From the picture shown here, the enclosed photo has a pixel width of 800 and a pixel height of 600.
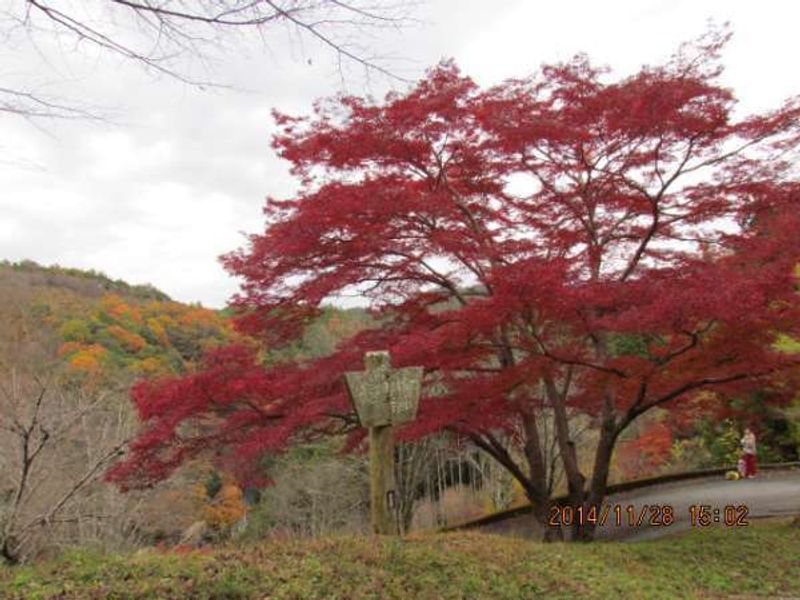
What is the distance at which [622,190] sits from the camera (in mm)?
8609

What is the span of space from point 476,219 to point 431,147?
4.13 ft

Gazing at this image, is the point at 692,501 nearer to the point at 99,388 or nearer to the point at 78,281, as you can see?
the point at 99,388

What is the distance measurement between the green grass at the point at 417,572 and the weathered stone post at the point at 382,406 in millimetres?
394

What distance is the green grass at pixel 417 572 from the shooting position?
3721 mm

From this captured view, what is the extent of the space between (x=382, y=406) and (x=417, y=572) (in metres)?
1.22

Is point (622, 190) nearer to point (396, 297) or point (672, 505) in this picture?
point (396, 297)

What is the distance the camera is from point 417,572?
4605 millimetres

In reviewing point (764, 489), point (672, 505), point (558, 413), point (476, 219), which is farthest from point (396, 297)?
point (764, 489)

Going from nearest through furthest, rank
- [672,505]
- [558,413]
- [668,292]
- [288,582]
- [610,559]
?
1. [288,582]
2. [668,292]
3. [610,559]
4. [558,413]
5. [672,505]

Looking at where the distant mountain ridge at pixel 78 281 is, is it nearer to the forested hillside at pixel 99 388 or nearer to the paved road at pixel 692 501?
the forested hillside at pixel 99 388

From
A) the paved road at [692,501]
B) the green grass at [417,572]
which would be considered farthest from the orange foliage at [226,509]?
the green grass at [417,572]

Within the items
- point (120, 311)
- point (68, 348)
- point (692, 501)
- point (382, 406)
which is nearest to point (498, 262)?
point (382, 406)
